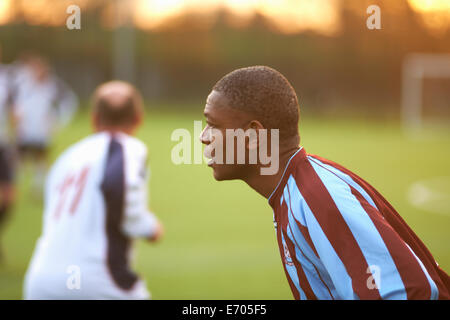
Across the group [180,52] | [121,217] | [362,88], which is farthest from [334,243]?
[180,52]

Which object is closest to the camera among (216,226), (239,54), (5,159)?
(5,159)

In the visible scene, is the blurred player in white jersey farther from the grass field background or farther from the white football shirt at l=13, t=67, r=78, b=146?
the white football shirt at l=13, t=67, r=78, b=146

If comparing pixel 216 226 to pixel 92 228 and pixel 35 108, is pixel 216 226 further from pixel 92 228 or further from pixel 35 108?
pixel 92 228

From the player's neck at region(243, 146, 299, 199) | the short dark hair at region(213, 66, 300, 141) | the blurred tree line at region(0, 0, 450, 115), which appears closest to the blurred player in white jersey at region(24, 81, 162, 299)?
the player's neck at region(243, 146, 299, 199)

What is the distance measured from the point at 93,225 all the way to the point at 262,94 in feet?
6.01

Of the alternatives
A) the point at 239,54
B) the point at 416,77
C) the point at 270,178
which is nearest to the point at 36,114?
the point at 270,178

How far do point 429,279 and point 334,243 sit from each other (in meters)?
0.29

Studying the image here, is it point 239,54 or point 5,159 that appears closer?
point 5,159

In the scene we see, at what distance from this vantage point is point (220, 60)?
35156 mm

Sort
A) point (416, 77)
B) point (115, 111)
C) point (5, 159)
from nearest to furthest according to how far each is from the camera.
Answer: point (115, 111), point (5, 159), point (416, 77)

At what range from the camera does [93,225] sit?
346 cm

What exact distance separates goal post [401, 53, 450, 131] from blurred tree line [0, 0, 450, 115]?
1.60 ft
